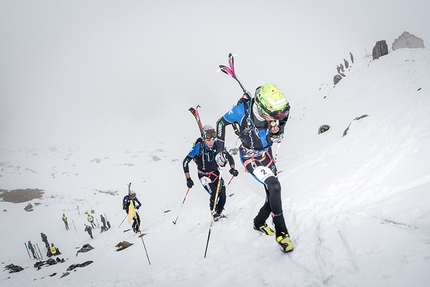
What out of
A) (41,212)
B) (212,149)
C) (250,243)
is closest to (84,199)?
(41,212)

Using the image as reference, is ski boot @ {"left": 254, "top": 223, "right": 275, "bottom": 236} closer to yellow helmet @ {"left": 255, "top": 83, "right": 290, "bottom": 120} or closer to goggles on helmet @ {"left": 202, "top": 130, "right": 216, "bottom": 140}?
yellow helmet @ {"left": 255, "top": 83, "right": 290, "bottom": 120}

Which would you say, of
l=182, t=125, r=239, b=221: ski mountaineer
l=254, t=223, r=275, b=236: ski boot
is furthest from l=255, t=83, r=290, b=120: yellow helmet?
l=182, t=125, r=239, b=221: ski mountaineer

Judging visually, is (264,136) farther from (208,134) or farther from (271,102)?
(208,134)

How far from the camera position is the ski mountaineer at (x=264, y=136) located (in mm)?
3975

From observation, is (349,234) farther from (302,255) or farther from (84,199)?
(84,199)

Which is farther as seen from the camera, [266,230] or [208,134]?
[208,134]

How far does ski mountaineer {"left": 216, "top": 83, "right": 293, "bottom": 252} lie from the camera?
3975 millimetres

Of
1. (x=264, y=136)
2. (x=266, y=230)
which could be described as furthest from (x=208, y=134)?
(x=266, y=230)

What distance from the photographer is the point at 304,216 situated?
478cm

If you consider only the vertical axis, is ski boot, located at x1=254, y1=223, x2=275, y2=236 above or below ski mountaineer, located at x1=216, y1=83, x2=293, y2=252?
below

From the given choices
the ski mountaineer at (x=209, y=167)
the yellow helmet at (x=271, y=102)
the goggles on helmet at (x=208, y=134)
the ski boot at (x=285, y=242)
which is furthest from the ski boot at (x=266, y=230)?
the goggles on helmet at (x=208, y=134)

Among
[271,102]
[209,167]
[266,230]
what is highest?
[271,102]

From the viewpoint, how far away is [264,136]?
455 centimetres

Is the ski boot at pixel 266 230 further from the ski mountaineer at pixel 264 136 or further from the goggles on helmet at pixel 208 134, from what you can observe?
the goggles on helmet at pixel 208 134
